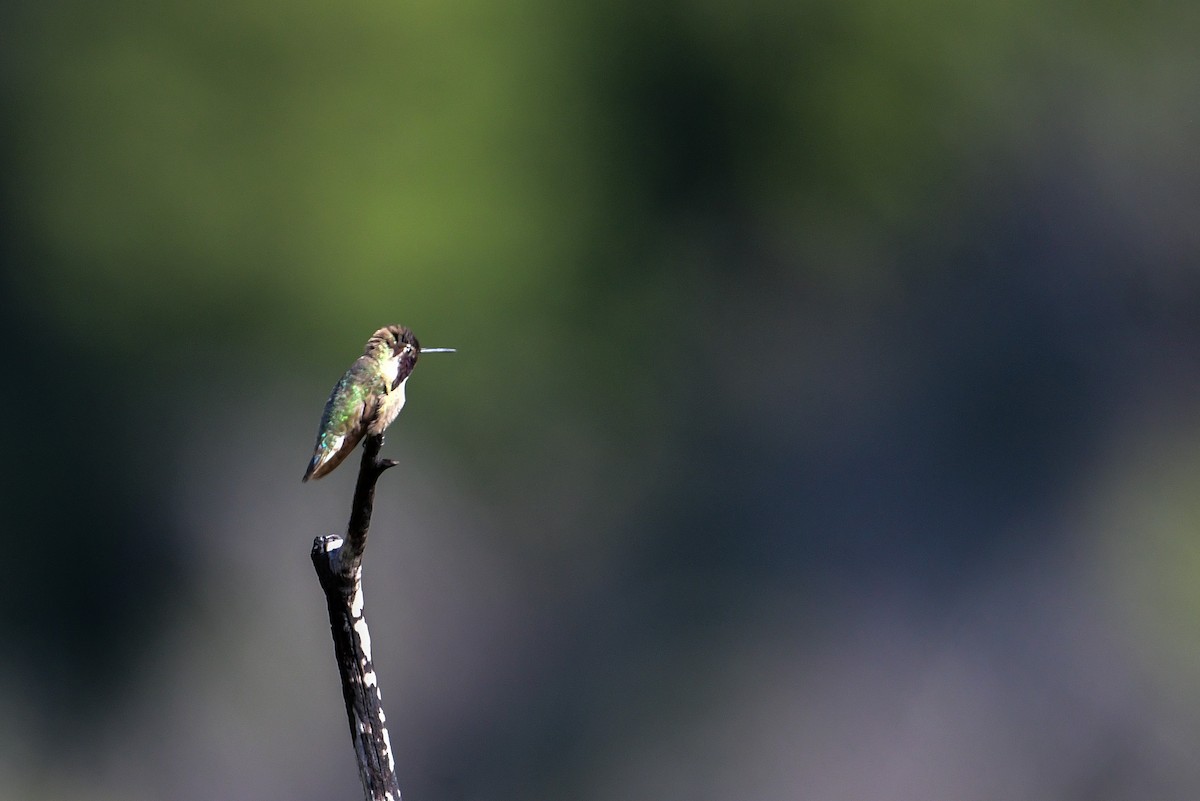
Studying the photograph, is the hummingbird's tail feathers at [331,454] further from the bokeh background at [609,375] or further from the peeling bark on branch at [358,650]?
the bokeh background at [609,375]

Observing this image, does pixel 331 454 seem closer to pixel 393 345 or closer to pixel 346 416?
pixel 346 416

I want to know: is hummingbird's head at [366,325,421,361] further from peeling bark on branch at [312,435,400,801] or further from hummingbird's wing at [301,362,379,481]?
peeling bark on branch at [312,435,400,801]

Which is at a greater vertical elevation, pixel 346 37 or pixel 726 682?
pixel 346 37

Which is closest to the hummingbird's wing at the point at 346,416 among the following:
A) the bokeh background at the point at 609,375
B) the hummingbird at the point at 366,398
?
the hummingbird at the point at 366,398

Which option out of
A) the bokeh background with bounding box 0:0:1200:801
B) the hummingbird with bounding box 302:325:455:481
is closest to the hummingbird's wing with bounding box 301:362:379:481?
the hummingbird with bounding box 302:325:455:481

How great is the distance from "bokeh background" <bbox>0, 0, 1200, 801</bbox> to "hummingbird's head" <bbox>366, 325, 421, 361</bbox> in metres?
3.59

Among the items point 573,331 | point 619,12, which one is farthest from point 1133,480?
point 619,12

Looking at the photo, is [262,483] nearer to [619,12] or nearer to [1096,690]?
[619,12]

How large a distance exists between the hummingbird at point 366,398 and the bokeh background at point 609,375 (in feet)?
11.8

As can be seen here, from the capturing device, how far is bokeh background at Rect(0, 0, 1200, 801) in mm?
5086

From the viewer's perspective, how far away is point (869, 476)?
18.6 ft

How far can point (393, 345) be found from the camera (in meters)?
1.51

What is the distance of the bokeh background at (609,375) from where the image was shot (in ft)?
16.7

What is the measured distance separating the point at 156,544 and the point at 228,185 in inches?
55.2
